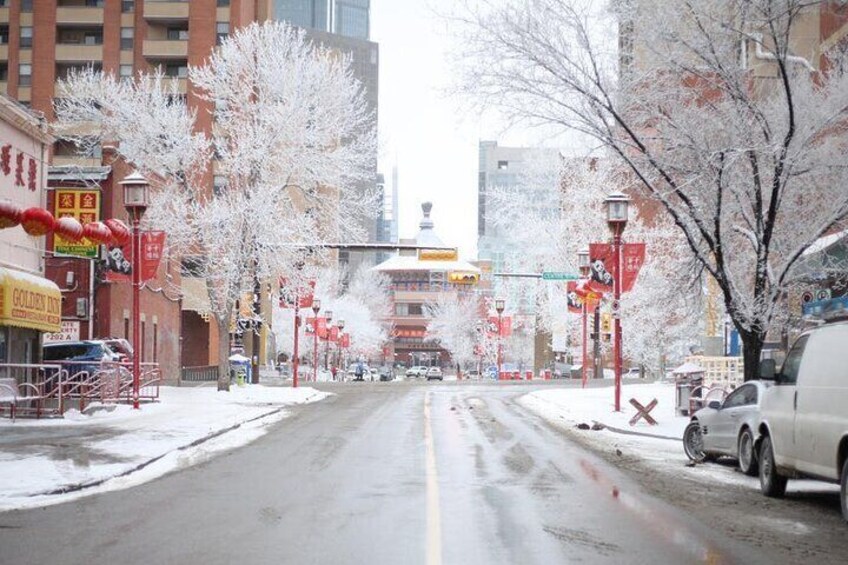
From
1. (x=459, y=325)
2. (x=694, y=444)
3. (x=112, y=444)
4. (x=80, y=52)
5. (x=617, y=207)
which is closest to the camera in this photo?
(x=112, y=444)

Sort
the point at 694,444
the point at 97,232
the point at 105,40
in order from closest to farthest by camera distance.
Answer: the point at 694,444 → the point at 97,232 → the point at 105,40

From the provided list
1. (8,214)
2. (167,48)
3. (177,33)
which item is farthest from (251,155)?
(177,33)

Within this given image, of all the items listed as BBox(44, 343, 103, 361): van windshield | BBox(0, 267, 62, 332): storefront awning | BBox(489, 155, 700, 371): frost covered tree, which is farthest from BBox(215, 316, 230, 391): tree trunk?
BBox(489, 155, 700, 371): frost covered tree

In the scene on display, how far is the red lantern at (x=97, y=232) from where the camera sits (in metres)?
24.6

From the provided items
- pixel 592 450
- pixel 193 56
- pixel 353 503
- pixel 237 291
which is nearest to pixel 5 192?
pixel 237 291

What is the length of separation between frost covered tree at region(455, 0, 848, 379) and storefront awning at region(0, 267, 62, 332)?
12037 millimetres

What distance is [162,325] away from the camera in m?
45.7

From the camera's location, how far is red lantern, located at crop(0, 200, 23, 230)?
818 inches

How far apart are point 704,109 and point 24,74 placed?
219 feet

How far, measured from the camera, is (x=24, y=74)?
77562 mm

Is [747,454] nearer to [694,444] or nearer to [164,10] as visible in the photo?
[694,444]

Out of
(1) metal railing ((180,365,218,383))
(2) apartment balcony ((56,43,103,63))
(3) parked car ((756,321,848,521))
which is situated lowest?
(1) metal railing ((180,365,218,383))

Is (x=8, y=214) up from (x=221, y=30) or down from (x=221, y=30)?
down

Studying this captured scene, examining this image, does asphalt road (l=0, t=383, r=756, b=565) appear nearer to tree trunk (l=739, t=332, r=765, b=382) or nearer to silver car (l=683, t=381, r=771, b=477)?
silver car (l=683, t=381, r=771, b=477)
